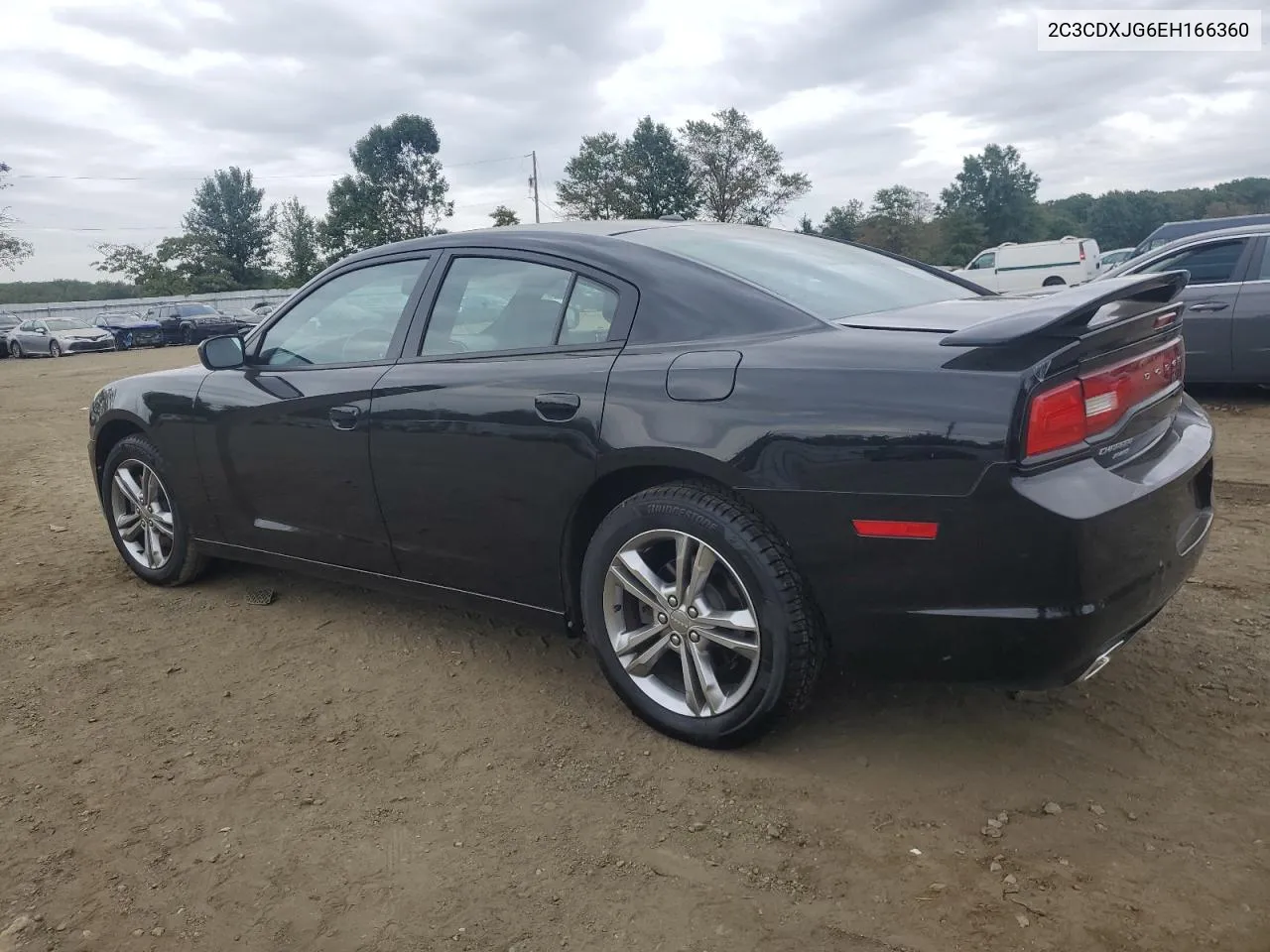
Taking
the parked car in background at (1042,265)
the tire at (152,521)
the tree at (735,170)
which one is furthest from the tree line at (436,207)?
the tire at (152,521)

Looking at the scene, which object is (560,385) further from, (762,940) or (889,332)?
(762,940)

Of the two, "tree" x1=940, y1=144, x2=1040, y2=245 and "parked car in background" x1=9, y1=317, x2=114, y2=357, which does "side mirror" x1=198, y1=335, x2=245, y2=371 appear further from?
"tree" x1=940, y1=144, x2=1040, y2=245

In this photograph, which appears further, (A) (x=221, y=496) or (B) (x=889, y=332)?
(A) (x=221, y=496)

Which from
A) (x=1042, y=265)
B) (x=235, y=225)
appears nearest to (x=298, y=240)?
(x=235, y=225)

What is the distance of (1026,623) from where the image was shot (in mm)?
2219

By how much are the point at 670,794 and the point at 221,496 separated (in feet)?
7.97

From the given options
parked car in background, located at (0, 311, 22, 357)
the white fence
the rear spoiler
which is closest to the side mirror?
the rear spoiler

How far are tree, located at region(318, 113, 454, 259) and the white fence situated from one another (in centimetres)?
747

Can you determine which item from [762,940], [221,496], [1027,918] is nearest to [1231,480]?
[1027,918]

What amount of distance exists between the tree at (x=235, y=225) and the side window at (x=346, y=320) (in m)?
69.6

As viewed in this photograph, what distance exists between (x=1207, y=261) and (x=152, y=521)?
809 cm

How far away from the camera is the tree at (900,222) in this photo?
218ft

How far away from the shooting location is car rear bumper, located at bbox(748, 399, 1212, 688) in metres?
2.17

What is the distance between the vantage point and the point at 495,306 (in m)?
3.22
